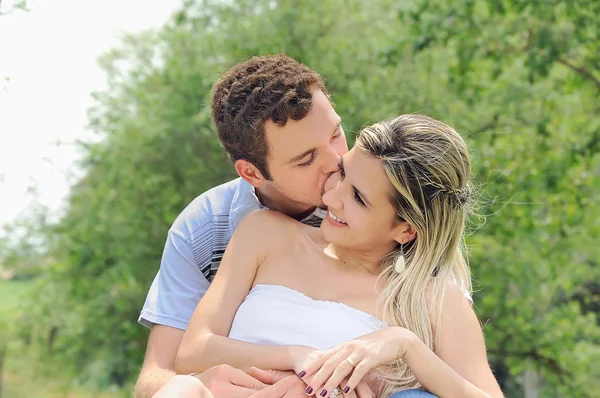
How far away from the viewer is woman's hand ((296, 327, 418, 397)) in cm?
240

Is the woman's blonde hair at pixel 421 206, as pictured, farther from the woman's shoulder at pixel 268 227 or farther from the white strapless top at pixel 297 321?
the woman's shoulder at pixel 268 227

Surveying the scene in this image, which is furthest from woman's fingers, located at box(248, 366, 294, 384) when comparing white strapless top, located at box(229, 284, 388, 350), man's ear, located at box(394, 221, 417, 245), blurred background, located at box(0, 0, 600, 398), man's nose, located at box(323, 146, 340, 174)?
blurred background, located at box(0, 0, 600, 398)

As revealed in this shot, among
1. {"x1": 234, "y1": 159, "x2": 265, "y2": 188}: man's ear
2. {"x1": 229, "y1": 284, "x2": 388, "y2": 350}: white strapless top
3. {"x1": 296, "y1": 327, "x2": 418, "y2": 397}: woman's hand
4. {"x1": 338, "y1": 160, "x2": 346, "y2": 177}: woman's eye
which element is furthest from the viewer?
{"x1": 234, "y1": 159, "x2": 265, "y2": 188}: man's ear

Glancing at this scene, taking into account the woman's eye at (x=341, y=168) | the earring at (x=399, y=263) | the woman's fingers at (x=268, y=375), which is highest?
the woman's eye at (x=341, y=168)

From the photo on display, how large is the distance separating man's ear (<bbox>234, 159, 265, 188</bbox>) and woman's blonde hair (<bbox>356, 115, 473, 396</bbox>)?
0.45 meters

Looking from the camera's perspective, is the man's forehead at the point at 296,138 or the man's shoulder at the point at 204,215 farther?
the man's shoulder at the point at 204,215

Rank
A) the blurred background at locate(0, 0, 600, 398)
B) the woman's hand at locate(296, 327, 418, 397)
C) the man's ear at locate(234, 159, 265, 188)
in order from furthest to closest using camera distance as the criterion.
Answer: the blurred background at locate(0, 0, 600, 398) → the man's ear at locate(234, 159, 265, 188) → the woman's hand at locate(296, 327, 418, 397)

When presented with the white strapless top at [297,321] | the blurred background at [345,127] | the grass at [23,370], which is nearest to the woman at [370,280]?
the white strapless top at [297,321]

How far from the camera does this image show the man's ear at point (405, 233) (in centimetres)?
278

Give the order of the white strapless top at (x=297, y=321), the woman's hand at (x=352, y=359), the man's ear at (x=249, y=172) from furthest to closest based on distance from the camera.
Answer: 1. the man's ear at (x=249, y=172)
2. the white strapless top at (x=297, y=321)
3. the woman's hand at (x=352, y=359)

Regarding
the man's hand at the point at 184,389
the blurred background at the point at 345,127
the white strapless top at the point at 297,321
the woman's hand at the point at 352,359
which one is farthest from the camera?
the blurred background at the point at 345,127

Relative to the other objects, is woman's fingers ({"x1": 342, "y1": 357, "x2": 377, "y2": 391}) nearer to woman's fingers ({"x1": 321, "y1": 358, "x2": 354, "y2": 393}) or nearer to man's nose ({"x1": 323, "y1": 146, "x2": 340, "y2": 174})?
woman's fingers ({"x1": 321, "y1": 358, "x2": 354, "y2": 393})

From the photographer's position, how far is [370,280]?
2820 millimetres

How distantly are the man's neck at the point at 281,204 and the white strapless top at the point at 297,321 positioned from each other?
1.33ft
